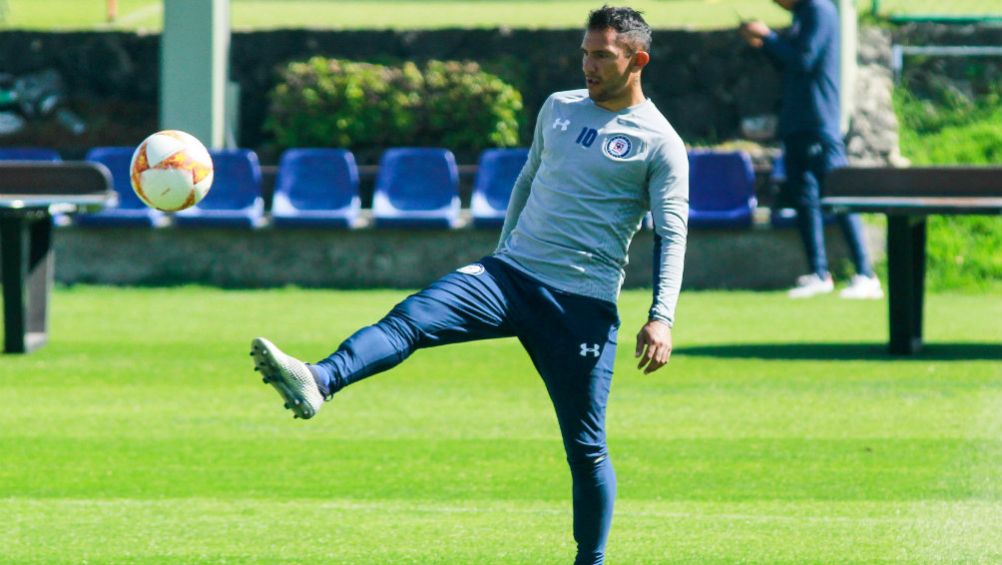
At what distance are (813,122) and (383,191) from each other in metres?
5.10

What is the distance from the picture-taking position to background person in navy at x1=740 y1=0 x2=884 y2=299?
15883 mm

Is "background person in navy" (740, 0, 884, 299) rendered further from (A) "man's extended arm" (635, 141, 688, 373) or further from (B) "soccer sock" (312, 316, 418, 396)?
(B) "soccer sock" (312, 316, 418, 396)

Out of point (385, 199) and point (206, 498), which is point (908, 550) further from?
point (385, 199)

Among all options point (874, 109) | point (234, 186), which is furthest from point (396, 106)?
point (874, 109)

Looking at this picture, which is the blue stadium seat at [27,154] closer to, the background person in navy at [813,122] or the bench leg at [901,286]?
the background person in navy at [813,122]

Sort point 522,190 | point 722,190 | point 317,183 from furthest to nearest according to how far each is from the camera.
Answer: point 317,183, point 722,190, point 522,190

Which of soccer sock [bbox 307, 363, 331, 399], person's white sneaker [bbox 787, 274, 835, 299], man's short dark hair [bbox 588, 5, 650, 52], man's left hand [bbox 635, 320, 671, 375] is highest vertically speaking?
man's short dark hair [bbox 588, 5, 650, 52]

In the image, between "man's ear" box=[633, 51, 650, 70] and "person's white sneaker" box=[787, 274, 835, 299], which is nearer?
"man's ear" box=[633, 51, 650, 70]

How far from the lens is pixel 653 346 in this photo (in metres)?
5.78

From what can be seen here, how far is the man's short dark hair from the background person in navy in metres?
9.72

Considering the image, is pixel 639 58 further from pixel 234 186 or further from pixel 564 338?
pixel 234 186

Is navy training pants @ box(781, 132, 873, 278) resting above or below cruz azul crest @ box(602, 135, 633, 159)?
below

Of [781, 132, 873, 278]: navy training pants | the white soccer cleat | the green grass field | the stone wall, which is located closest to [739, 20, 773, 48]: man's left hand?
[781, 132, 873, 278]: navy training pants

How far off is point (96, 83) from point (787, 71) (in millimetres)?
10731
